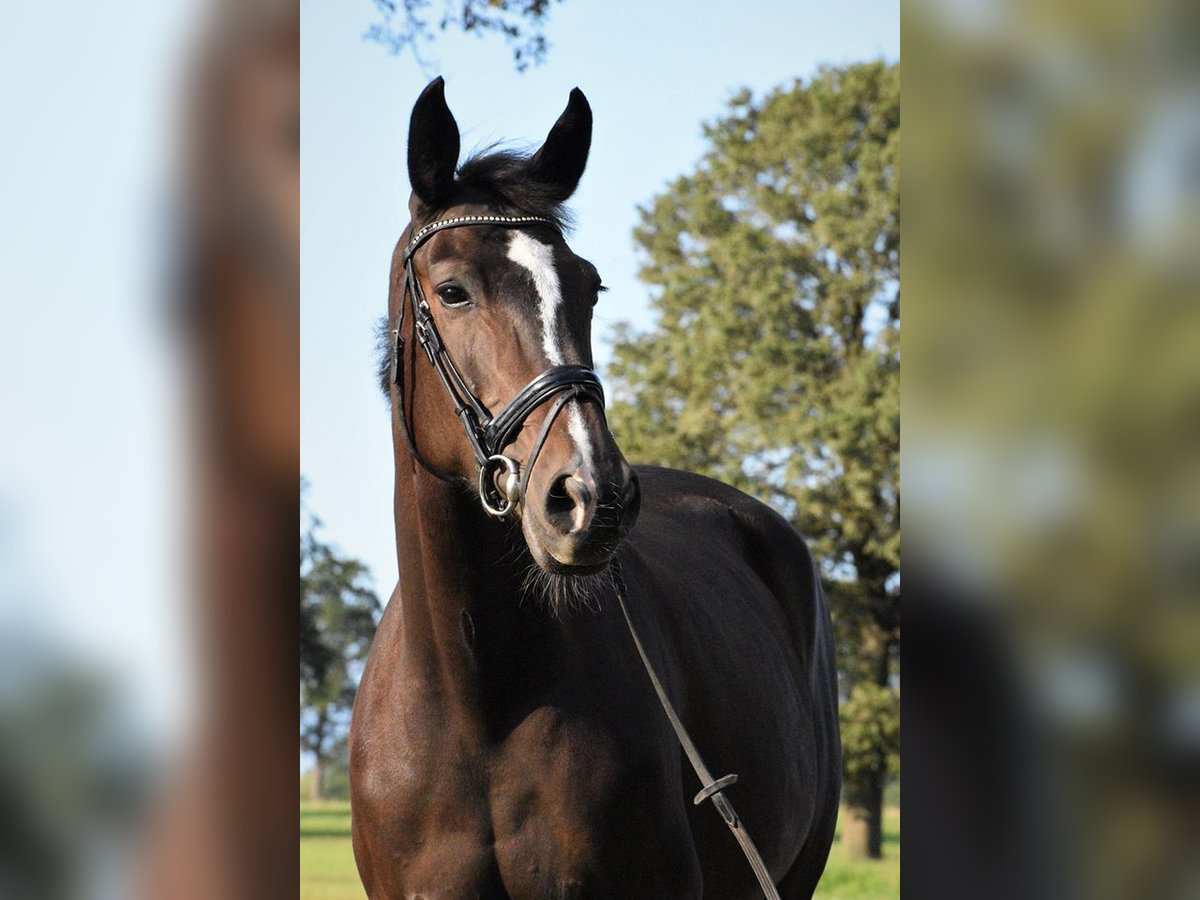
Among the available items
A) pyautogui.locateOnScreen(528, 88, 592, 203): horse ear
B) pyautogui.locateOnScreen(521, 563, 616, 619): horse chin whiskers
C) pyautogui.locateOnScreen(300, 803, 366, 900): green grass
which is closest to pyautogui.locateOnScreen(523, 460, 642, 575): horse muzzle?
pyautogui.locateOnScreen(521, 563, 616, 619): horse chin whiskers

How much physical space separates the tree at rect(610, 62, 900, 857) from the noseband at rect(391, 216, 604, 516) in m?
14.7

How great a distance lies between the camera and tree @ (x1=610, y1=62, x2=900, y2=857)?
18531 mm

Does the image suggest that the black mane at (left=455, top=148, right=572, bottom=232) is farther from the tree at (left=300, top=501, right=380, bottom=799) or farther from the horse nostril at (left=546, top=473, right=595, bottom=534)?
the tree at (left=300, top=501, right=380, bottom=799)

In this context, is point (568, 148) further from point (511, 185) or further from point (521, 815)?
point (521, 815)

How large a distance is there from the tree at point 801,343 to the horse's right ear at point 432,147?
47.8ft

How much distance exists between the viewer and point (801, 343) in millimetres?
20219

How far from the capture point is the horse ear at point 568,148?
11.2ft
